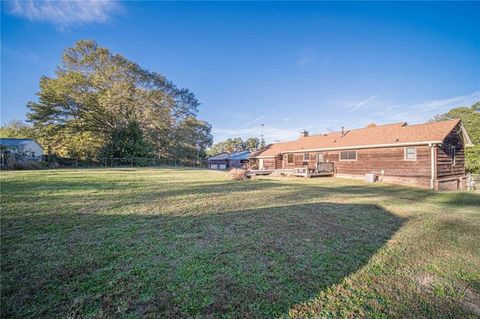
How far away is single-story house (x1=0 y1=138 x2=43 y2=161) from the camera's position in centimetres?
2170

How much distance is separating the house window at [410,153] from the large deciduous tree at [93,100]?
27.9 m

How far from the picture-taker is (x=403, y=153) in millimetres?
A: 14070

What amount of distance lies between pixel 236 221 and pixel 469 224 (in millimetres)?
5741

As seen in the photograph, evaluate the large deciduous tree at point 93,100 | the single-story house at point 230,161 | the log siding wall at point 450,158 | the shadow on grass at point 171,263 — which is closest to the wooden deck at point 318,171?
the log siding wall at point 450,158

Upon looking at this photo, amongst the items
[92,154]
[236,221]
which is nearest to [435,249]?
[236,221]

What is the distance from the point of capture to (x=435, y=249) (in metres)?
3.63

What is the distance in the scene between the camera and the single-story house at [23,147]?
2170 centimetres

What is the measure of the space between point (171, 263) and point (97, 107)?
106ft

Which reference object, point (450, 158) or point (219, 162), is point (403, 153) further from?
point (219, 162)

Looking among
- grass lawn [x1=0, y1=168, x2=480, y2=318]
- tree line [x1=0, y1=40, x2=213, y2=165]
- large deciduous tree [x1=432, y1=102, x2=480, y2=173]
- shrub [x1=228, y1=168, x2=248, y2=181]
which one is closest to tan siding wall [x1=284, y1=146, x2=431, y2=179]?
shrub [x1=228, y1=168, x2=248, y2=181]

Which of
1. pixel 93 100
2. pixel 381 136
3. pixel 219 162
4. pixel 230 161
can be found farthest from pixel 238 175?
pixel 219 162

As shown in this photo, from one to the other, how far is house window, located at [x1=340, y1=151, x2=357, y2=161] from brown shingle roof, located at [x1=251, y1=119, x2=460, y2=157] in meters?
0.58

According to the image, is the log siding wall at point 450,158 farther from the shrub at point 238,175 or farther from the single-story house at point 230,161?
the single-story house at point 230,161

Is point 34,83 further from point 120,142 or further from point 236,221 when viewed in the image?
point 236,221
